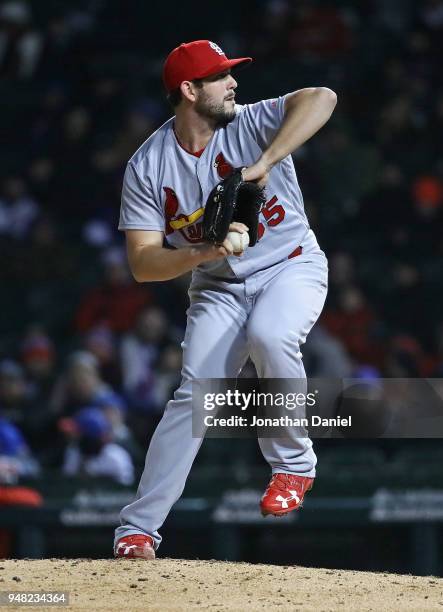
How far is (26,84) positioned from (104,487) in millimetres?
5576

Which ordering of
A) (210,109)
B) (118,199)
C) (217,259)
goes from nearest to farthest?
1. (217,259)
2. (210,109)
3. (118,199)

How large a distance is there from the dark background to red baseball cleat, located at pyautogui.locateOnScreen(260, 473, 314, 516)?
300 cm

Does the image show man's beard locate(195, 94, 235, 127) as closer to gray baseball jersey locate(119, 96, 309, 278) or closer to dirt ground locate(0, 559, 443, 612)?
gray baseball jersey locate(119, 96, 309, 278)

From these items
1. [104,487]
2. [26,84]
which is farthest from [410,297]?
[26,84]

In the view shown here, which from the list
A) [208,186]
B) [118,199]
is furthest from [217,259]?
[118,199]

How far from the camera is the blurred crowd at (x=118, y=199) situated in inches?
358

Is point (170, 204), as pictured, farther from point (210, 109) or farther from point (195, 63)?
point (195, 63)

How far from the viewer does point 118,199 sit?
36.7 ft

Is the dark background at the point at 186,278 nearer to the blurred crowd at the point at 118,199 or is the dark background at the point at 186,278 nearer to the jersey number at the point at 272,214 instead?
the blurred crowd at the point at 118,199

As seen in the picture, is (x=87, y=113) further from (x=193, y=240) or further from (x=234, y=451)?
(x=193, y=240)

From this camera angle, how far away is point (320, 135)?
1110 cm

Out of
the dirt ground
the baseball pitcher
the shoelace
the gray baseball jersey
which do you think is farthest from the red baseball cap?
the dirt ground

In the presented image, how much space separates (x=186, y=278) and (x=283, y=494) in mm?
5367

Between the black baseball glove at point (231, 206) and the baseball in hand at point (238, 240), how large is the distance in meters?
0.03
